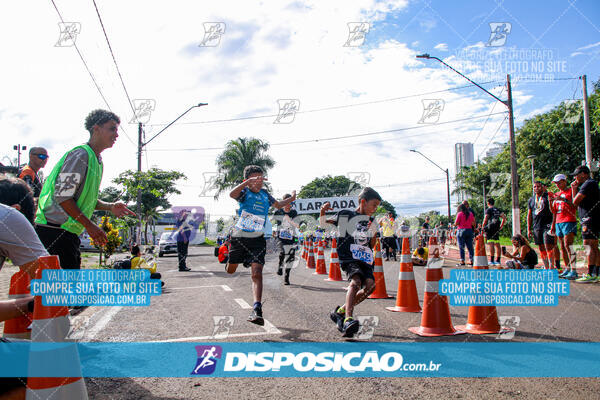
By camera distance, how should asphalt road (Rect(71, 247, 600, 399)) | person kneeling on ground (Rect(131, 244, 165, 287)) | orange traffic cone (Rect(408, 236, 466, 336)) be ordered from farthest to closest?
person kneeling on ground (Rect(131, 244, 165, 287)) < orange traffic cone (Rect(408, 236, 466, 336)) < asphalt road (Rect(71, 247, 600, 399))

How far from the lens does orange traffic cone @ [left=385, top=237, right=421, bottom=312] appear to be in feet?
18.0

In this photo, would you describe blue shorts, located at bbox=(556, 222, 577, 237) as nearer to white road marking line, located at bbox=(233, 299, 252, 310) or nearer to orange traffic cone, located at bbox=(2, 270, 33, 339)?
white road marking line, located at bbox=(233, 299, 252, 310)

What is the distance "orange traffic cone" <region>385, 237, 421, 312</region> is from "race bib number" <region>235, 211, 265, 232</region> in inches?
76.2

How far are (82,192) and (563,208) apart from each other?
8.33 meters

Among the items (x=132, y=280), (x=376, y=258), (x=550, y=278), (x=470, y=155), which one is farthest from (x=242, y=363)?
(x=470, y=155)

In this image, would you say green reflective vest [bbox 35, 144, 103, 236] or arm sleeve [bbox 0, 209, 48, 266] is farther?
green reflective vest [bbox 35, 144, 103, 236]

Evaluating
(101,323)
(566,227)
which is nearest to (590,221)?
(566,227)

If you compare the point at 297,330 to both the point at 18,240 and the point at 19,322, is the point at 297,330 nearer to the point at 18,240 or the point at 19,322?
the point at 19,322

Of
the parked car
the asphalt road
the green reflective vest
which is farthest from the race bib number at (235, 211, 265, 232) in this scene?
the parked car

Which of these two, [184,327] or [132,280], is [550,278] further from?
[132,280]

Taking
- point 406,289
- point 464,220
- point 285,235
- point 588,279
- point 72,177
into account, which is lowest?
point 588,279

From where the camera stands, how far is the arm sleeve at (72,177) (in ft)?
10.4

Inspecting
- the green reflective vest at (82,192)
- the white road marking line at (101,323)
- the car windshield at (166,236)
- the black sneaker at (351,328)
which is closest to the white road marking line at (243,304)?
the white road marking line at (101,323)

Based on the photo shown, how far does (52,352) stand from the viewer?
1.97 meters
